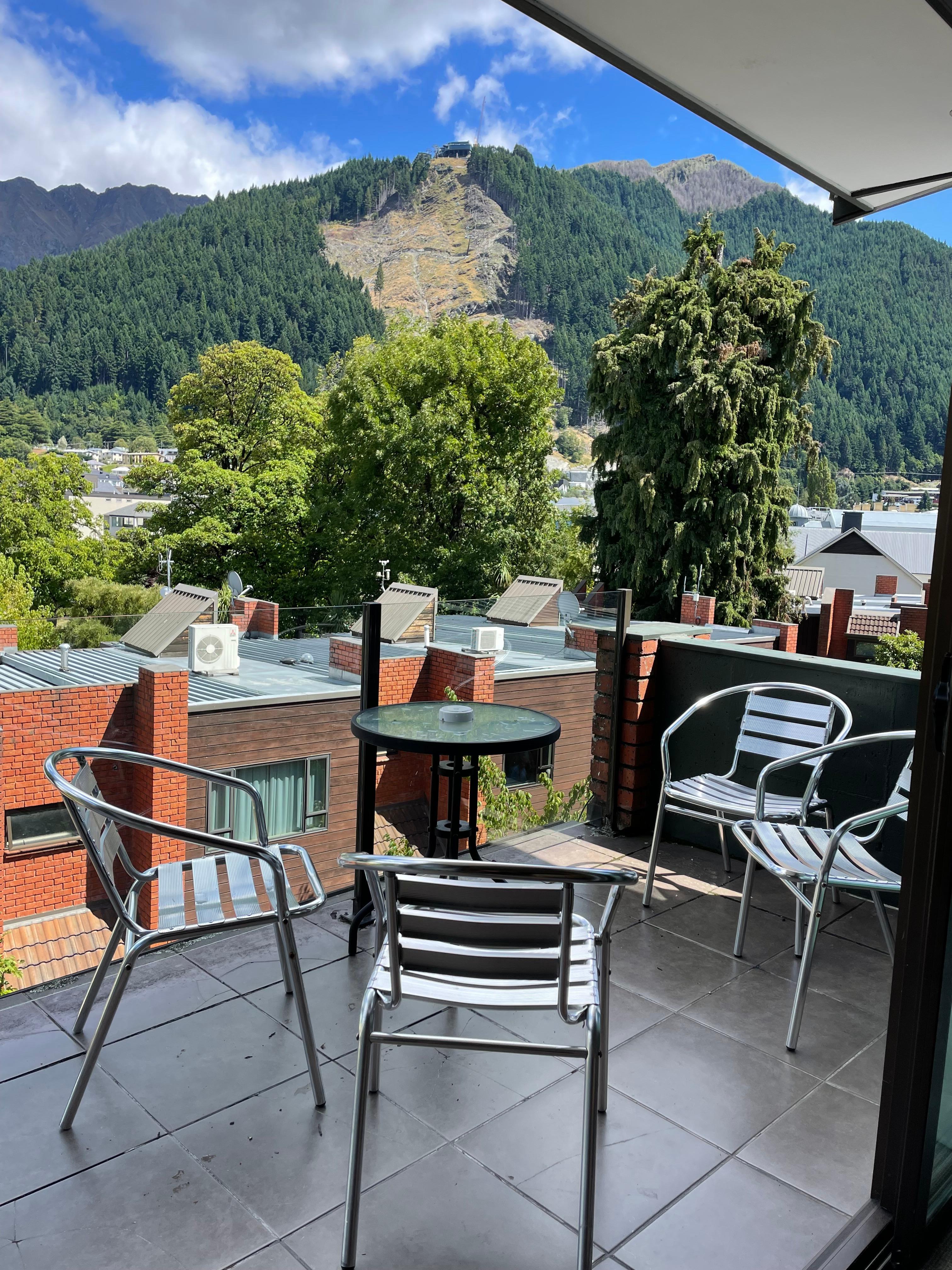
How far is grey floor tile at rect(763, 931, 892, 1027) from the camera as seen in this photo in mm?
2404

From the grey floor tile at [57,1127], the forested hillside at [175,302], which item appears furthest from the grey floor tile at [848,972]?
the forested hillside at [175,302]

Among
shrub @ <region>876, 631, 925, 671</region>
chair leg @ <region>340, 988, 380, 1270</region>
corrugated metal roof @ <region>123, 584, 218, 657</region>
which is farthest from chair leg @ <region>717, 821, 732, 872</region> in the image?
shrub @ <region>876, 631, 925, 671</region>

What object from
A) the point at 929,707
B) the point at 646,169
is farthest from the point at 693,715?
the point at 646,169

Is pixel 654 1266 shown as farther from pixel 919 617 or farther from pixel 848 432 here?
pixel 848 432

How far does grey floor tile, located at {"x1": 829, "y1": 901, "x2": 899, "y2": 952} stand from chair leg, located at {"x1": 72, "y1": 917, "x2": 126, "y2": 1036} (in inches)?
81.2

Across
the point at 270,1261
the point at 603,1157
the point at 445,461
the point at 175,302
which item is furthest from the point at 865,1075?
the point at 175,302

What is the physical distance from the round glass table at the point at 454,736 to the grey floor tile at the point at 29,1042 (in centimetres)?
96

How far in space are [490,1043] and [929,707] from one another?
853 millimetres

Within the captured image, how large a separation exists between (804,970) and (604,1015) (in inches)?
23.8

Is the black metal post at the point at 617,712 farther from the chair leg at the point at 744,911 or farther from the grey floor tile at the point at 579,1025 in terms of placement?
the grey floor tile at the point at 579,1025

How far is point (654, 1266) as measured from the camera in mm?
1484

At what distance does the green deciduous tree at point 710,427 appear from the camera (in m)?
20.4

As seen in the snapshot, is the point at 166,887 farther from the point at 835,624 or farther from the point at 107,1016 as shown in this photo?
the point at 835,624

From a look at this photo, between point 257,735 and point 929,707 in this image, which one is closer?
point 929,707
